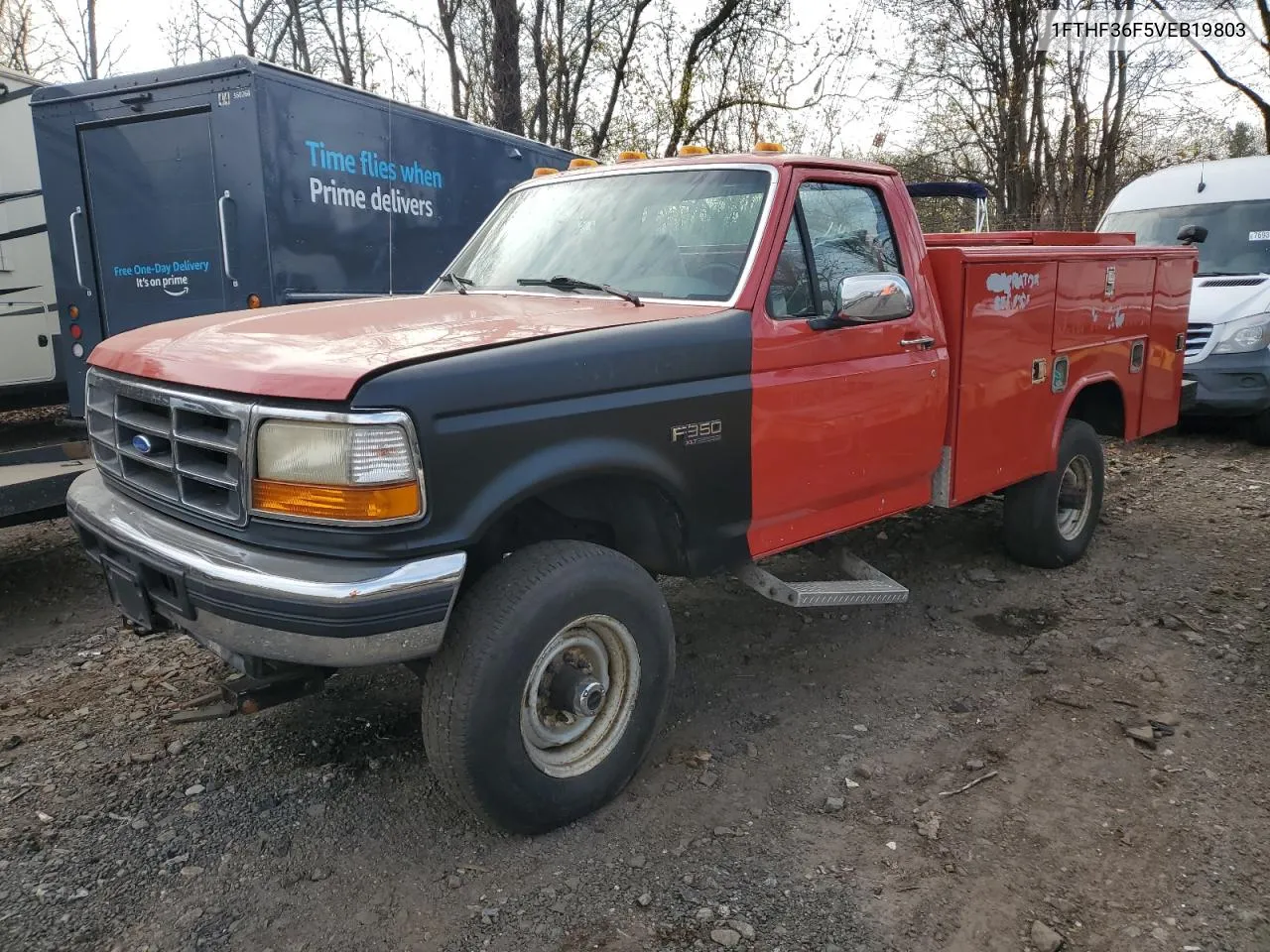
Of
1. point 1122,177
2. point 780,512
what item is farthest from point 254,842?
point 1122,177

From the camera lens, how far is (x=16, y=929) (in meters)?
2.62

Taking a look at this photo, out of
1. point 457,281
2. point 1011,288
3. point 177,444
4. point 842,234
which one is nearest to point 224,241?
point 457,281

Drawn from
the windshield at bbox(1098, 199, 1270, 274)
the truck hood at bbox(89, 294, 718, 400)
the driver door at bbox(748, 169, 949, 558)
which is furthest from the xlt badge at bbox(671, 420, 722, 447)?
the windshield at bbox(1098, 199, 1270, 274)

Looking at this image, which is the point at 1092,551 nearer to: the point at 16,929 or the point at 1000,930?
the point at 1000,930

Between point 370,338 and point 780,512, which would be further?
point 780,512

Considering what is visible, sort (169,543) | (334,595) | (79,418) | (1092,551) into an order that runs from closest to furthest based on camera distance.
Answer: (334,595), (169,543), (1092,551), (79,418)

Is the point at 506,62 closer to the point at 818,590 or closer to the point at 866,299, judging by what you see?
the point at 866,299

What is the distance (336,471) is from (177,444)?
68cm

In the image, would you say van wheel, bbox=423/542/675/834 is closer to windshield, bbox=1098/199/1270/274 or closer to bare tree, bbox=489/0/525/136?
windshield, bbox=1098/199/1270/274

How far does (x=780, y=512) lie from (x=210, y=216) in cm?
479

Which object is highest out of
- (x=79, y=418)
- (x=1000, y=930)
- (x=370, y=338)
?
(x=370, y=338)

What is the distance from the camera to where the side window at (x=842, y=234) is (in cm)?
378

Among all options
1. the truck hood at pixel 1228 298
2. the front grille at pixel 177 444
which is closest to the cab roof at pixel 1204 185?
the truck hood at pixel 1228 298

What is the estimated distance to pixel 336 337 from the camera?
291cm
